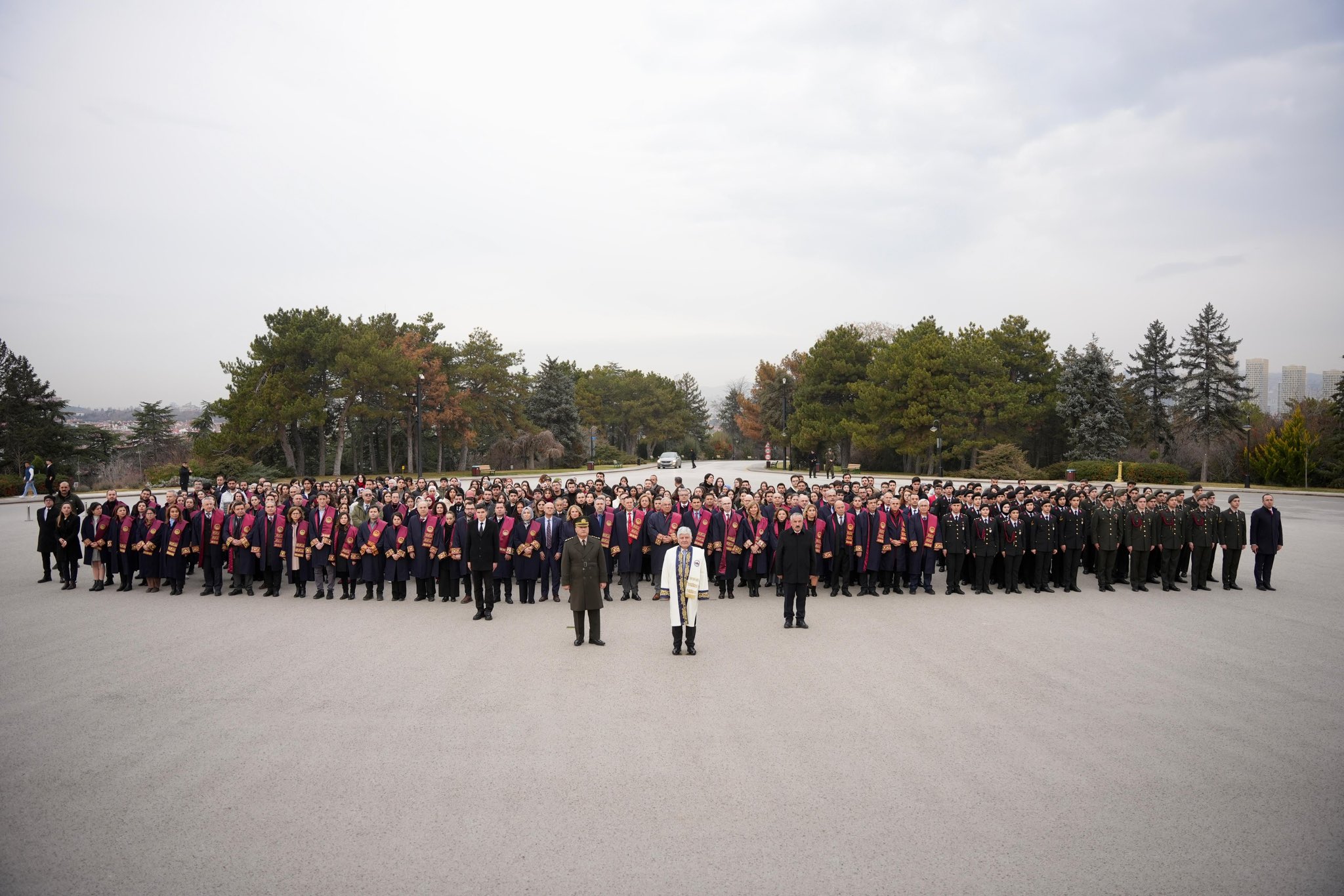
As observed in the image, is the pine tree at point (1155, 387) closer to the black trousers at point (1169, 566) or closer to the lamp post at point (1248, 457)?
the lamp post at point (1248, 457)

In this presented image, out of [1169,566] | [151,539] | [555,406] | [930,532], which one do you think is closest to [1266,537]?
[1169,566]

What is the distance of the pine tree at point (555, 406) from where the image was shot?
72312 millimetres

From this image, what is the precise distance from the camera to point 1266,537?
1270cm

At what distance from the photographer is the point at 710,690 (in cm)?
746

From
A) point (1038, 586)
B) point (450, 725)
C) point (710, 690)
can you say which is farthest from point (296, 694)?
point (1038, 586)

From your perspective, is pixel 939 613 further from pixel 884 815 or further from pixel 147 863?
pixel 147 863

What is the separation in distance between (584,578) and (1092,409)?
51441 mm

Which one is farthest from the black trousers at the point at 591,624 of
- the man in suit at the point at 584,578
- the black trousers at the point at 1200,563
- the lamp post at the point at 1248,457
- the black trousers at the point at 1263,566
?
the lamp post at the point at 1248,457

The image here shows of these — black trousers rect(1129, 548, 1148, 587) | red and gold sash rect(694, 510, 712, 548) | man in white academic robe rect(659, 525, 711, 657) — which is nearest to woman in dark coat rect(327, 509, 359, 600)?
red and gold sash rect(694, 510, 712, 548)

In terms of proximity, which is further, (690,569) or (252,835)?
(690,569)

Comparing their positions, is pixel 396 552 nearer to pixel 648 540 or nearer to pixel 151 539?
pixel 648 540

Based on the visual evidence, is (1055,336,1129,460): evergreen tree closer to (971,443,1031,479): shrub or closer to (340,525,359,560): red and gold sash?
(971,443,1031,479): shrub

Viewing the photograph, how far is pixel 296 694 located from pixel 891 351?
168 feet

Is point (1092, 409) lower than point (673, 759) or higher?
higher
